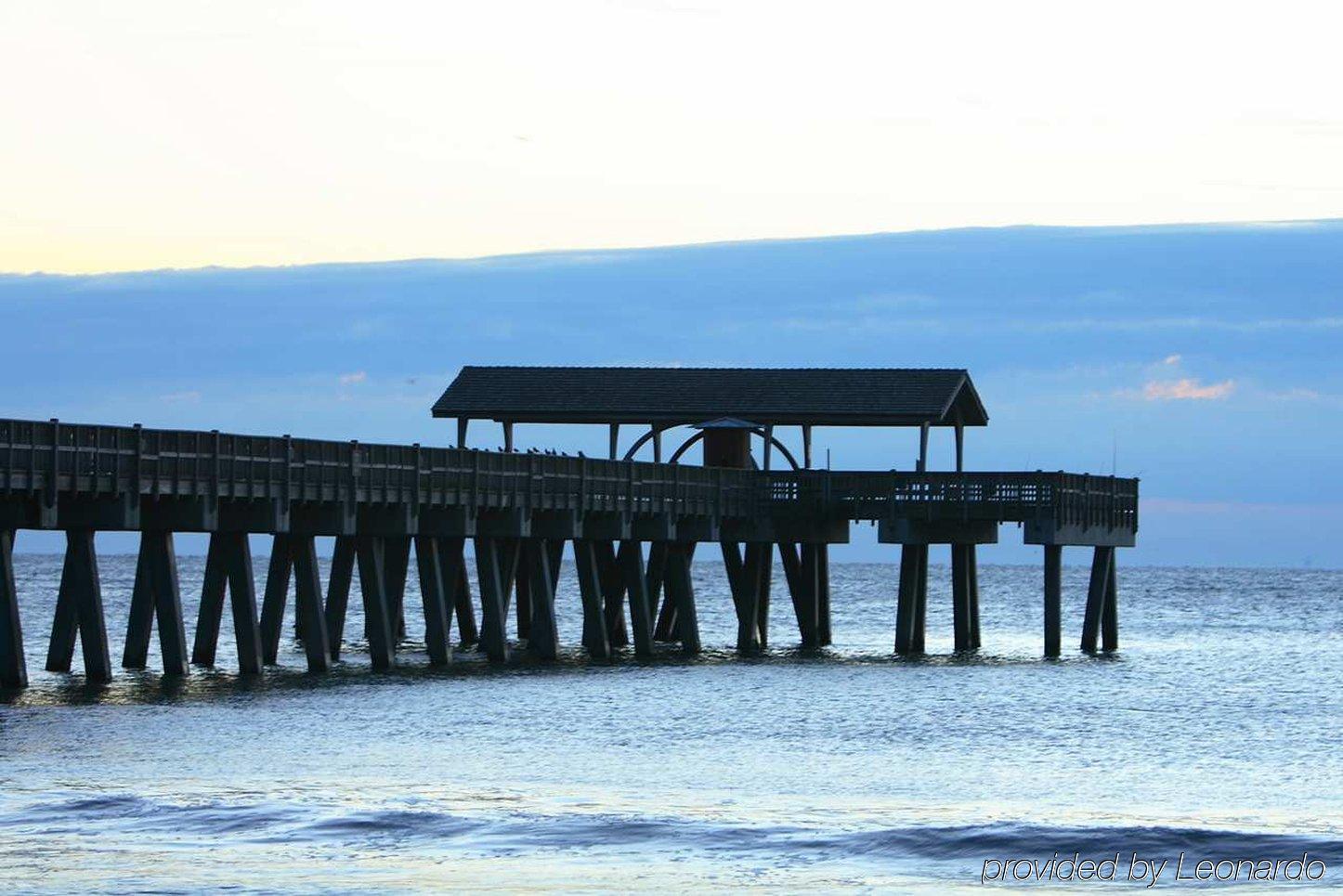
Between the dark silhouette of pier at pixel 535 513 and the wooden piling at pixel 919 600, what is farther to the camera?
the wooden piling at pixel 919 600

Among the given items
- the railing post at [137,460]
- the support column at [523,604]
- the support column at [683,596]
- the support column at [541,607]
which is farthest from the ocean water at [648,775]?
the support column at [523,604]

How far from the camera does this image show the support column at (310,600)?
43.3m

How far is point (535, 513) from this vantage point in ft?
168

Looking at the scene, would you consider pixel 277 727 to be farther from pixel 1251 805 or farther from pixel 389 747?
pixel 1251 805

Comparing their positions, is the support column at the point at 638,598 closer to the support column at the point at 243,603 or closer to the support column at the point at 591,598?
the support column at the point at 591,598

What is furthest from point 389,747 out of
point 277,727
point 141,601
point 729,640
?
point 729,640

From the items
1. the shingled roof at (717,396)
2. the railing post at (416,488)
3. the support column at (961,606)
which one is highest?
the shingled roof at (717,396)

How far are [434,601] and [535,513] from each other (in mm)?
4346

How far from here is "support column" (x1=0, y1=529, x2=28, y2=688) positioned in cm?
3634

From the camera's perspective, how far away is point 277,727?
3350cm

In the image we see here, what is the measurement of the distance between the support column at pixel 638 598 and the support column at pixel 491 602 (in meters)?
5.15

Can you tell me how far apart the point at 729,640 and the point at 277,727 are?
35.7 meters

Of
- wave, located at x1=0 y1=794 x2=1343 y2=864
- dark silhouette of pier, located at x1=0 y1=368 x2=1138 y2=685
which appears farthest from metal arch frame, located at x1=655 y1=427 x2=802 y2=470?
wave, located at x1=0 y1=794 x2=1343 y2=864

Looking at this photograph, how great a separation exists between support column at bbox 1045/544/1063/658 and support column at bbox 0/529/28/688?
2563cm
